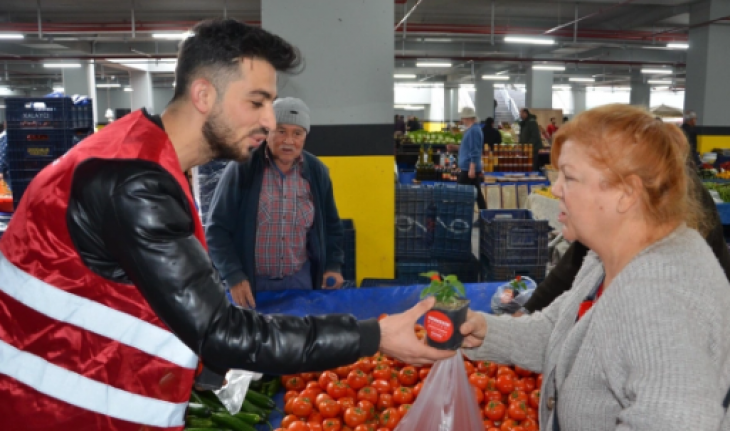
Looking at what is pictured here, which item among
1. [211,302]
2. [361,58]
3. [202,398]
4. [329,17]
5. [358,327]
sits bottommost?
[202,398]

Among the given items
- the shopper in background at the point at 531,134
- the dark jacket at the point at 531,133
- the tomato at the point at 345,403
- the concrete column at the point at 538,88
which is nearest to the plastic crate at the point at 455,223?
the tomato at the point at 345,403

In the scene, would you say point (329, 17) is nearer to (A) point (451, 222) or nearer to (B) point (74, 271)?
(A) point (451, 222)

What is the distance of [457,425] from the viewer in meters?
2.15

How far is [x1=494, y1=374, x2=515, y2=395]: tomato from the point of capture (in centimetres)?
279

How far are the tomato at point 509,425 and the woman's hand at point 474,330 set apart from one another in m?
0.83

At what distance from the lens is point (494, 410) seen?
2635 mm

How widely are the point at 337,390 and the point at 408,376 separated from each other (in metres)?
0.36

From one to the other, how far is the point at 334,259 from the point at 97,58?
15879 mm

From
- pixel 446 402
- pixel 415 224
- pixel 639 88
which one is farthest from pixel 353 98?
pixel 639 88

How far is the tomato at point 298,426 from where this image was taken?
245 centimetres

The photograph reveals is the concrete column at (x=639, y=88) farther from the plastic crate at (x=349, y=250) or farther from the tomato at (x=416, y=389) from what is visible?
the tomato at (x=416, y=389)

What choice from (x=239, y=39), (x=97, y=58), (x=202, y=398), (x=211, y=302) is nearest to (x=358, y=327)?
(x=211, y=302)

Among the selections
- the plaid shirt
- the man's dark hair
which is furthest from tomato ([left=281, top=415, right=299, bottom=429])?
the man's dark hair

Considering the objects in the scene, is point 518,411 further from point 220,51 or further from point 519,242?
point 519,242
